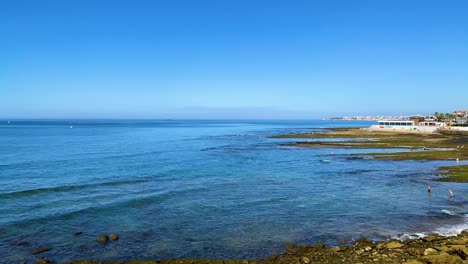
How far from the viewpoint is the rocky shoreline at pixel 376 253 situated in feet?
61.2

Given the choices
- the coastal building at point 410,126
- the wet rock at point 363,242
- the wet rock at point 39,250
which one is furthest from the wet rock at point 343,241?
the coastal building at point 410,126

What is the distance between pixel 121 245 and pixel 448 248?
772 inches

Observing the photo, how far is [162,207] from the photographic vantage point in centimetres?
3275

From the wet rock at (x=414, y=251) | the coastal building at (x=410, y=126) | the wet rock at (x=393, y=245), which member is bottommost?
the wet rock at (x=393, y=245)

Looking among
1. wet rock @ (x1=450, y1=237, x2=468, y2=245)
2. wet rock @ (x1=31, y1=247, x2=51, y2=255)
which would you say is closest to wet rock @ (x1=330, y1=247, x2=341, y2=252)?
wet rock @ (x1=450, y1=237, x2=468, y2=245)

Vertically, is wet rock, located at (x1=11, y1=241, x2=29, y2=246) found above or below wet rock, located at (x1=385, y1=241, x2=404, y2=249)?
below

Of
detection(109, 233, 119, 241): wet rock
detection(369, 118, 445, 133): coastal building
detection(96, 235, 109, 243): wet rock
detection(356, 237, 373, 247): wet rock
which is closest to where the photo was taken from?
detection(356, 237, 373, 247): wet rock

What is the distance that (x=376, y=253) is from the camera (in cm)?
1998

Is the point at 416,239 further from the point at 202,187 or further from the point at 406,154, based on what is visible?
the point at 406,154

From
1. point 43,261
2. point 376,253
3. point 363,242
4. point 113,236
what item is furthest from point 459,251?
point 43,261

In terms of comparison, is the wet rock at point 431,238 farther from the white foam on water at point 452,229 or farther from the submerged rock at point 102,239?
the submerged rock at point 102,239

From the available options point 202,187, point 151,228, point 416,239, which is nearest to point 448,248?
point 416,239

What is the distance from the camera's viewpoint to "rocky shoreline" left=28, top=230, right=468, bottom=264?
18656 mm

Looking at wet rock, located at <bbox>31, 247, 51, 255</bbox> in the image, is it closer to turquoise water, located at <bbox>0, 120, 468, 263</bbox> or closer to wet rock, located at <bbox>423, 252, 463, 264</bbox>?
turquoise water, located at <bbox>0, 120, 468, 263</bbox>
